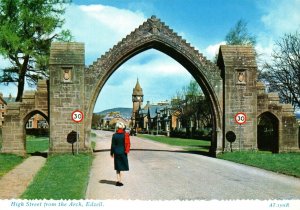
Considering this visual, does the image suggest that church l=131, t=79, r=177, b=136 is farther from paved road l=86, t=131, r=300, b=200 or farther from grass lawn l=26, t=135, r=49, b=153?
paved road l=86, t=131, r=300, b=200

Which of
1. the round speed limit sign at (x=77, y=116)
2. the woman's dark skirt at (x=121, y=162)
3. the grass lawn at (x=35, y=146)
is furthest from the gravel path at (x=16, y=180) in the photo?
the grass lawn at (x=35, y=146)

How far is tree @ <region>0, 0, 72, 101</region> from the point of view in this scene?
38.9 metres

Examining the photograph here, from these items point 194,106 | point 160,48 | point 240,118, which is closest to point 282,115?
point 240,118

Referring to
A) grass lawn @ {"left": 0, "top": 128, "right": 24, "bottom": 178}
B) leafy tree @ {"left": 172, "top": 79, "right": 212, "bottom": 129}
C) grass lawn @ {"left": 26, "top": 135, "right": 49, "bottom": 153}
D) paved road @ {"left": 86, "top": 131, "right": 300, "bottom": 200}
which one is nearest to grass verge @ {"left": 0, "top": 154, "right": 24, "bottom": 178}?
grass lawn @ {"left": 0, "top": 128, "right": 24, "bottom": 178}

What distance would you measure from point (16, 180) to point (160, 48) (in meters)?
13.4

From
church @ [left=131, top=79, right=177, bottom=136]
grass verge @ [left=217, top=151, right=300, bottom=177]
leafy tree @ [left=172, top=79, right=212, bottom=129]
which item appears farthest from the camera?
church @ [left=131, top=79, right=177, bottom=136]

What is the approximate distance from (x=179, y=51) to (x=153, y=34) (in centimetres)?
169

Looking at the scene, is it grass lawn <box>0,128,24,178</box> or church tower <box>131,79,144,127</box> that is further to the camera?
church tower <box>131,79,144,127</box>

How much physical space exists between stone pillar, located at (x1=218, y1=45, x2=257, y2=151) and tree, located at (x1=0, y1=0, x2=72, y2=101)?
1853 cm

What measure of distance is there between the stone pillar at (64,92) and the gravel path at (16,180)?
150 inches

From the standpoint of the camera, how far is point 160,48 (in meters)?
25.0

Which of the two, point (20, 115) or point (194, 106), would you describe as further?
point (194, 106)

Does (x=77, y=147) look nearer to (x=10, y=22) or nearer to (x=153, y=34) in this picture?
(x=153, y=34)

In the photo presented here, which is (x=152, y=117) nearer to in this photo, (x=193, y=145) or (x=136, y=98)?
(x=136, y=98)
